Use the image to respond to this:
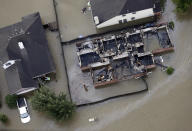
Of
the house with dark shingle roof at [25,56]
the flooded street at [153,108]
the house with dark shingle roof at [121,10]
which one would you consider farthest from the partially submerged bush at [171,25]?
the house with dark shingle roof at [25,56]

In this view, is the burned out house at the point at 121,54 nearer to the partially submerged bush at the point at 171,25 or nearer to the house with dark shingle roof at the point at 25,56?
the partially submerged bush at the point at 171,25

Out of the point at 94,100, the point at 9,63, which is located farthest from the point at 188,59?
the point at 9,63

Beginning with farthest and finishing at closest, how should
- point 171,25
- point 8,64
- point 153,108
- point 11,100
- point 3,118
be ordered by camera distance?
1. point 171,25
2. point 8,64
3. point 3,118
4. point 11,100
5. point 153,108

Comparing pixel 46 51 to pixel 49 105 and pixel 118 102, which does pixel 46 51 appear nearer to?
pixel 49 105

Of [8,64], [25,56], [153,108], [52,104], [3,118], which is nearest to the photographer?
[52,104]

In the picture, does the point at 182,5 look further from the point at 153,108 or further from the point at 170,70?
the point at 153,108

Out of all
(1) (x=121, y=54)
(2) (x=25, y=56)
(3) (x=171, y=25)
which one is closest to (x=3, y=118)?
(2) (x=25, y=56)
